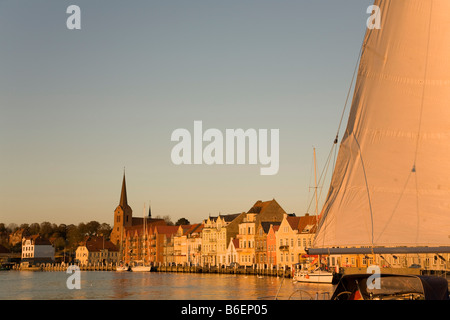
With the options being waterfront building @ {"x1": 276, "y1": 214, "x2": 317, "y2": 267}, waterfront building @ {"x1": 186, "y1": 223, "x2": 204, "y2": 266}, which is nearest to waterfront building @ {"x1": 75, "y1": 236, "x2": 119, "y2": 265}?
waterfront building @ {"x1": 186, "y1": 223, "x2": 204, "y2": 266}

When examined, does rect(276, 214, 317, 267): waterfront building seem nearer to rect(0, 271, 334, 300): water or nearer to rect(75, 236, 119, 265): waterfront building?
rect(0, 271, 334, 300): water

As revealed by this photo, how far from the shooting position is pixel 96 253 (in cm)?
17825

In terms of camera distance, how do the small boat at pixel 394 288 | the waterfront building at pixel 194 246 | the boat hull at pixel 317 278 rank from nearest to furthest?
the small boat at pixel 394 288, the boat hull at pixel 317 278, the waterfront building at pixel 194 246

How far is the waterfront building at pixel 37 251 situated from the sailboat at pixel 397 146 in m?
188

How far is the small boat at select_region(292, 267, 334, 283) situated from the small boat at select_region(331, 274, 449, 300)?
165 ft

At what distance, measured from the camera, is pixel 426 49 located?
588 inches

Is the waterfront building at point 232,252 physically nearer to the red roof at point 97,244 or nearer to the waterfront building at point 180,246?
the waterfront building at point 180,246

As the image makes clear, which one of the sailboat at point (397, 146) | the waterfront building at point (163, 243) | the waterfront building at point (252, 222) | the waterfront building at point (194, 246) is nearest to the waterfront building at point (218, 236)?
the waterfront building at point (194, 246)

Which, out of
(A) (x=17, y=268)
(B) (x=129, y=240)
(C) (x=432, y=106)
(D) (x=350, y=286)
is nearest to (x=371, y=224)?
(D) (x=350, y=286)

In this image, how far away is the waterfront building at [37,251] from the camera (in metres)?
189

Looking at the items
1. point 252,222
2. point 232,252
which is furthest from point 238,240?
point 252,222

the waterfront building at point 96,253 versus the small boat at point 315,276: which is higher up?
the small boat at point 315,276
